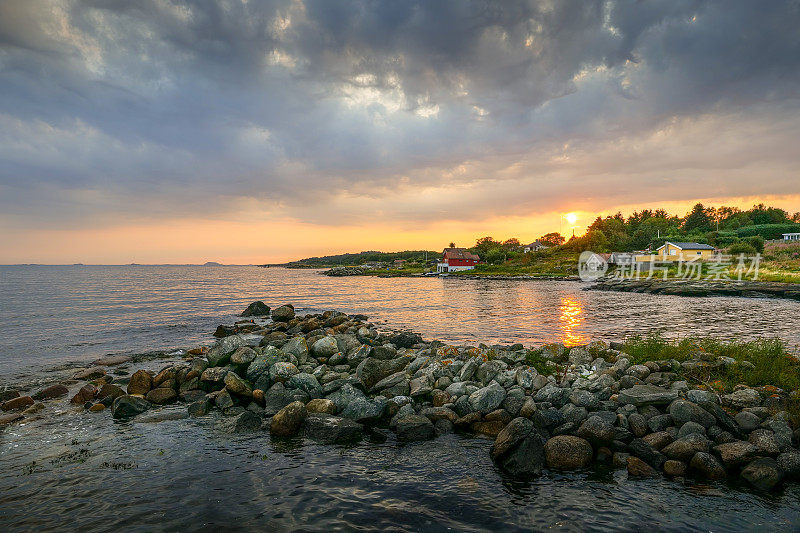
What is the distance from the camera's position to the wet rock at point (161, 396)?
500 inches

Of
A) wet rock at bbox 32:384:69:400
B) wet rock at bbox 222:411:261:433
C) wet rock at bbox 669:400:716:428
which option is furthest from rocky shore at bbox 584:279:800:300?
wet rock at bbox 32:384:69:400

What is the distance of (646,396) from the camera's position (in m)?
9.80

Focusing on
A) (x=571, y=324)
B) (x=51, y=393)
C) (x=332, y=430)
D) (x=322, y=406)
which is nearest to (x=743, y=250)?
(x=571, y=324)

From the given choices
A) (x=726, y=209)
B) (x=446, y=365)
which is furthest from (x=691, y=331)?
(x=726, y=209)

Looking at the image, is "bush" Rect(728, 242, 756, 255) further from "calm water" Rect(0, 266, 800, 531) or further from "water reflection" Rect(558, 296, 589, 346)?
"calm water" Rect(0, 266, 800, 531)

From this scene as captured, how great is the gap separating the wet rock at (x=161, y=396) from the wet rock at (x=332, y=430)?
608 cm

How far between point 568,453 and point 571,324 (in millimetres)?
22301

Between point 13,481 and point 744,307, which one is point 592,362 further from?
point 744,307

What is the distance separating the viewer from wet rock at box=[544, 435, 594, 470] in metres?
8.09

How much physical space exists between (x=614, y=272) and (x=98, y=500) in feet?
362

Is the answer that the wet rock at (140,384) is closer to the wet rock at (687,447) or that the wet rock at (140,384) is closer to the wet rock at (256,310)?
the wet rock at (687,447)

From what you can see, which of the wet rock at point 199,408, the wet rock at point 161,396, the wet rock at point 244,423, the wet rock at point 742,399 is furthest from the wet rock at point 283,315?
the wet rock at point 742,399

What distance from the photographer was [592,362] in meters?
13.5

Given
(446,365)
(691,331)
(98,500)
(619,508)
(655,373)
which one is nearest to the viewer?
(619,508)
